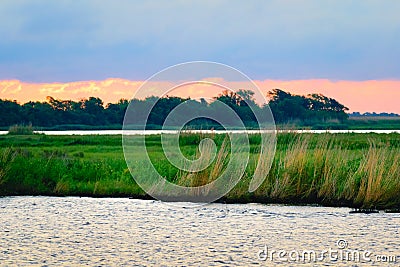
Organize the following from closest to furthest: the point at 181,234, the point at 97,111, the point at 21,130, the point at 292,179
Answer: the point at 181,234 → the point at 292,179 → the point at 21,130 → the point at 97,111

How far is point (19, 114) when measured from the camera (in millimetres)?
66250

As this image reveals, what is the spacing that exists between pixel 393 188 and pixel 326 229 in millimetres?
2646

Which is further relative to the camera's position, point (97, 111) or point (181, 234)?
point (97, 111)

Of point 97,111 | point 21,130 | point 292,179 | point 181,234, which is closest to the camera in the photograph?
point 181,234

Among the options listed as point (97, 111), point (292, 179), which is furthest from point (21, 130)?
point (292, 179)

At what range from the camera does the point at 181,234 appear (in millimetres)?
9477

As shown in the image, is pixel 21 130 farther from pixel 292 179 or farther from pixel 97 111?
pixel 292 179

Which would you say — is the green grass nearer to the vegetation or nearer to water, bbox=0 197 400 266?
water, bbox=0 197 400 266

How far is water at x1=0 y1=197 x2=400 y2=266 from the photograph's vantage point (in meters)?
8.06

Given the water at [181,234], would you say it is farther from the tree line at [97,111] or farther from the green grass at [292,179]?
the tree line at [97,111]

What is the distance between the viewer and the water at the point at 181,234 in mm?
8062

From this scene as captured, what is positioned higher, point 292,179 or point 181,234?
point 292,179

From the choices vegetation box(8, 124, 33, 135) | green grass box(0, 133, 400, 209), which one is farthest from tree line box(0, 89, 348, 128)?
green grass box(0, 133, 400, 209)

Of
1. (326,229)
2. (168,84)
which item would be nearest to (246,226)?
(326,229)
